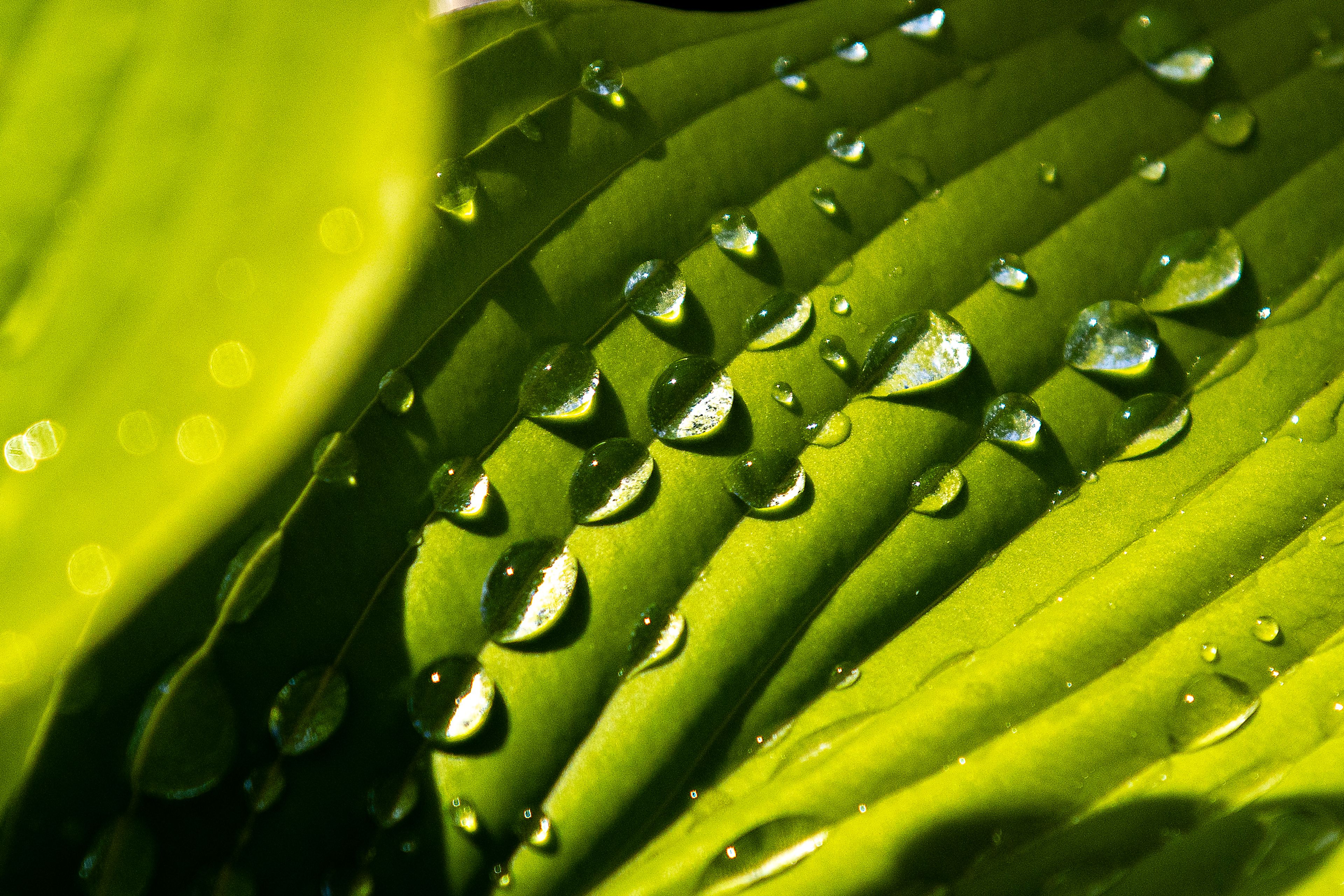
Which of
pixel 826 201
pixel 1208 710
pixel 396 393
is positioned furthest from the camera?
pixel 826 201

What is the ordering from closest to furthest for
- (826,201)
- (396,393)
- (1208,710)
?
(1208,710) → (396,393) → (826,201)

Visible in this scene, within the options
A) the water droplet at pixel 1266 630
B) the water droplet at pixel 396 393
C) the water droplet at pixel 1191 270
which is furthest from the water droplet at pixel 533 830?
the water droplet at pixel 1191 270

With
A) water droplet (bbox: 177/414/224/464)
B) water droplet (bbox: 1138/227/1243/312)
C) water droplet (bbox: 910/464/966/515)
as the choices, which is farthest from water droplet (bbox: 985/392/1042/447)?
water droplet (bbox: 177/414/224/464)

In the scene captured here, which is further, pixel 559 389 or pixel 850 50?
pixel 850 50

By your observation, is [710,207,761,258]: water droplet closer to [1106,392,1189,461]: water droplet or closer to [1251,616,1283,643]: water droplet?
[1106,392,1189,461]: water droplet

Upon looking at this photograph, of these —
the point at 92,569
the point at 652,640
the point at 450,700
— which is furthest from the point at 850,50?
the point at 92,569

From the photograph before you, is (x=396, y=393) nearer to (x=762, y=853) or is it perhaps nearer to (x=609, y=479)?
(x=609, y=479)
